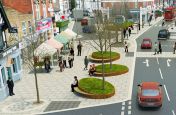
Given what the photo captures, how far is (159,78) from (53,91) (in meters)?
11.1

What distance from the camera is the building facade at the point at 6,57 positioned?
101ft

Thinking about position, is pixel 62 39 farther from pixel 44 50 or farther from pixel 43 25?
pixel 44 50

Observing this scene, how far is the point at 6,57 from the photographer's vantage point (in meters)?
32.3

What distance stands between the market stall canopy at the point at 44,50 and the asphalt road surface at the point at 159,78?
10230mm

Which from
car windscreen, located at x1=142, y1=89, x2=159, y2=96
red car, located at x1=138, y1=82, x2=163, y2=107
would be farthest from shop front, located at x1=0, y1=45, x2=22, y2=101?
car windscreen, located at x1=142, y1=89, x2=159, y2=96

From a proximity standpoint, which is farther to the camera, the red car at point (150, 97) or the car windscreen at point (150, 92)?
the car windscreen at point (150, 92)

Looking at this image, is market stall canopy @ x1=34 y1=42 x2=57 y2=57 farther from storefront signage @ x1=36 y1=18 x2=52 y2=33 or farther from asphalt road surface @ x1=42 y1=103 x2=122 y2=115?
asphalt road surface @ x1=42 y1=103 x2=122 y2=115

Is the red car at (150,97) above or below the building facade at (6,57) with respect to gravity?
below

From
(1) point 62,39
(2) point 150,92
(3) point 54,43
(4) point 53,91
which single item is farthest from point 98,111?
(1) point 62,39

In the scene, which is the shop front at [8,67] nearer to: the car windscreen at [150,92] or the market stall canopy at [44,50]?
the market stall canopy at [44,50]

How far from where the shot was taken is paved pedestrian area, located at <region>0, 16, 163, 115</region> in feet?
91.5

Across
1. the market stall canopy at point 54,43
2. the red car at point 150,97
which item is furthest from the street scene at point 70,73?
the market stall canopy at point 54,43

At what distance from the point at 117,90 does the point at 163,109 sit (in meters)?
6.07

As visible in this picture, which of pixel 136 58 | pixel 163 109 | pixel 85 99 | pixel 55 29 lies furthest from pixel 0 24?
pixel 55 29
